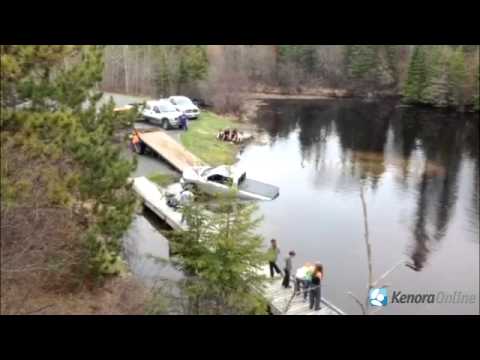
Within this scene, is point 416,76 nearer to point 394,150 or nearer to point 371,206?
point 394,150

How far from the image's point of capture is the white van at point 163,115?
3091 centimetres

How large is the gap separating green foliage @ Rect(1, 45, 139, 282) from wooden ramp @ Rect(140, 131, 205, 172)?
12.3 metres

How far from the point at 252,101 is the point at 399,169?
23936 millimetres

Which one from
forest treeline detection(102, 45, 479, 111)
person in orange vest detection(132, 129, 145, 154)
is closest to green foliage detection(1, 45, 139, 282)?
person in orange vest detection(132, 129, 145, 154)

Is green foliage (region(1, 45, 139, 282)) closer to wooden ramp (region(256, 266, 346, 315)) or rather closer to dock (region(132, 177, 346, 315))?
dock (region(132, 177, 346, 315))

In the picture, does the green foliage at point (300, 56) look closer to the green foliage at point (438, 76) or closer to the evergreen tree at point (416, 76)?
the evergreen tree at point (416, 76)

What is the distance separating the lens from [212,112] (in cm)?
3991

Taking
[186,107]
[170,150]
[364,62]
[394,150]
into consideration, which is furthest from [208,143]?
[364,62]

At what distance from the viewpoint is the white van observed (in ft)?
101

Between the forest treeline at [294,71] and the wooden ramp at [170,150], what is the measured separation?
36.2 ft

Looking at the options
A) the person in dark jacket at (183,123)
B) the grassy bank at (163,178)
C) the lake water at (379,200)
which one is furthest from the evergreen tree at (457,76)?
the grassy bank at (163,178)

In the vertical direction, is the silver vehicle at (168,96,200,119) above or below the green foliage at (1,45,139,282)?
below
